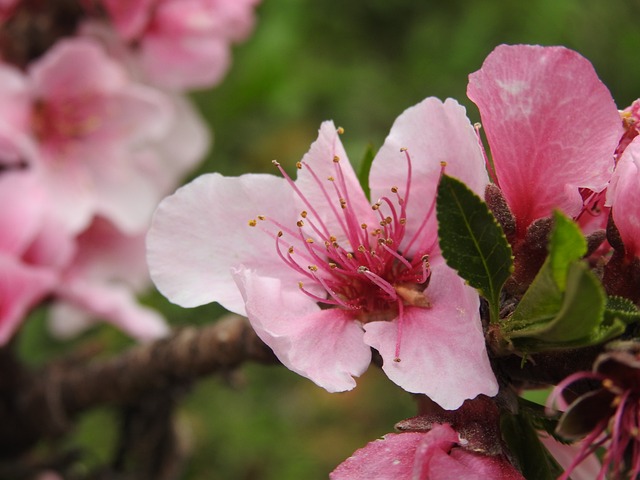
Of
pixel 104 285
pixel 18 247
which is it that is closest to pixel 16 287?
pixel 18 247

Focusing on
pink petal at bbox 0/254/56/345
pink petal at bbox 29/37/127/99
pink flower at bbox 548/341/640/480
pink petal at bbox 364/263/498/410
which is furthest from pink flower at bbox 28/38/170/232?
pink flower at bbox 548/341/640/480

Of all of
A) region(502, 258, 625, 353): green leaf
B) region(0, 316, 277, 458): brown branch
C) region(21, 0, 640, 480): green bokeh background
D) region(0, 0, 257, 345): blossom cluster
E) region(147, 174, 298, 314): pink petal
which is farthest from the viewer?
region(21, 0, 640, 480): green bokeh background

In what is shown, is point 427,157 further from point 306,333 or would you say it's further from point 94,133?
point 94,133

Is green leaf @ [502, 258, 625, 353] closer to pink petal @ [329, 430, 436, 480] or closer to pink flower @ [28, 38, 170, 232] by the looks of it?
pink petal @ [329, 430, 436, 480]

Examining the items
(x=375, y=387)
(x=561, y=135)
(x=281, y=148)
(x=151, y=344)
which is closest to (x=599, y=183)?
(x=561, y=135)

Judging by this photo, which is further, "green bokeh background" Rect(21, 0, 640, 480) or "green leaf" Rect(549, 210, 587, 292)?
"green bokeh background" Rect(21, 0, 640, 480)

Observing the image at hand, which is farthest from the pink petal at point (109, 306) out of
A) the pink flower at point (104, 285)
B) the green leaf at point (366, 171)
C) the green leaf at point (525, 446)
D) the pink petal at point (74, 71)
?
the green leaf at point (525, 446)

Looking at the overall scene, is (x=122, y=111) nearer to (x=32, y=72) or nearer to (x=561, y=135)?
(x=32, y=72)
